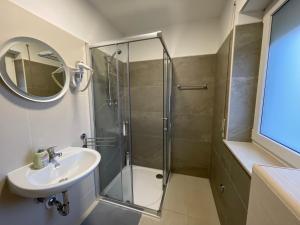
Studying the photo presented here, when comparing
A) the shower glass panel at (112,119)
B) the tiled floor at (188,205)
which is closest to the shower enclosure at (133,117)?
the shower glass panel at (112,119)

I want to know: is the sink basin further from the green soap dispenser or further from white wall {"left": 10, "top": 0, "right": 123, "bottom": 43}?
white wall {"left": 10, "top": 0, "right": 123, "bottom": 43}

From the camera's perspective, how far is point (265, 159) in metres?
1.04

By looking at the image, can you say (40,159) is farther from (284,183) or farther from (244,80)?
(244,80)

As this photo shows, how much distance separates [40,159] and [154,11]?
2.04 meters

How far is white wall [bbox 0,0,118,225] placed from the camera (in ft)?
2.95

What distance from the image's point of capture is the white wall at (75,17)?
3.59 ft

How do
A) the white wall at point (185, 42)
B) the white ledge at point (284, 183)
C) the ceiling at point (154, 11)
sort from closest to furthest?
the white ledge at point (284, 183) < the ceiling at point (154, 11) < the white wall at point (185, 42)

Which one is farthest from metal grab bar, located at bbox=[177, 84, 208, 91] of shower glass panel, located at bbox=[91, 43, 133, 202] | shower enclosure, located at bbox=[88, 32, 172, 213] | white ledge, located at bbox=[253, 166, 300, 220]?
white ledge, located at bbox=[253, 166, 300, 220]

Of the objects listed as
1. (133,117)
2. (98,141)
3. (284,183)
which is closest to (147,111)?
(133,117)

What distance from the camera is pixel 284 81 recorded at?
98 centimetres

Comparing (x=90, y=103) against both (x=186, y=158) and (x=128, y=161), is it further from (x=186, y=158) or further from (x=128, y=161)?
(x=186, y=158)

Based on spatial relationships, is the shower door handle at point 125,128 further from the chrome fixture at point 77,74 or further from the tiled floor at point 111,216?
the tiled floor at point 111,216

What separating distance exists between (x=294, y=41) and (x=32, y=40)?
6.03 feet

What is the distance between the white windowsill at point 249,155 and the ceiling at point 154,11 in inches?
64.7
